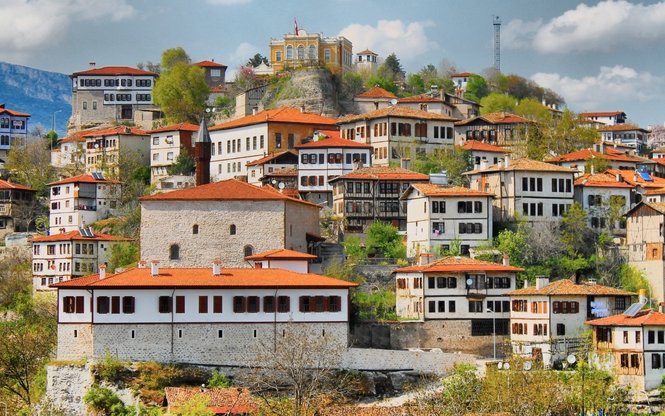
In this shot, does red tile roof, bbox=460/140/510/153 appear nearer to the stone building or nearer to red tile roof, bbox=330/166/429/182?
red tile roof, bbox=330/166/429/182

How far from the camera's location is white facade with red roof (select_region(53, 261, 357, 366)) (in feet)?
181

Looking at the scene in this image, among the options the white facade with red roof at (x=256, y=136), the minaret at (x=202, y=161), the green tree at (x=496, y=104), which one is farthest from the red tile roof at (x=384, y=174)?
the green tree at (x=496, y=104)

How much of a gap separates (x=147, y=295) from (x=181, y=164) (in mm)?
37578

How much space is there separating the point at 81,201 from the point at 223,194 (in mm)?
23958

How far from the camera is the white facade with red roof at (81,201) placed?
87.8 meters

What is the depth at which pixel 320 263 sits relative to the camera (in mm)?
68750

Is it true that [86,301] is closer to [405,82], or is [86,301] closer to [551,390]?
[551,390]

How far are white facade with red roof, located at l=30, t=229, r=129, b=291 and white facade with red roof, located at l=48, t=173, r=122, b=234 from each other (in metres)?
6.96

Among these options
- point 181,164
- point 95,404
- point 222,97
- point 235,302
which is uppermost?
point 222,97

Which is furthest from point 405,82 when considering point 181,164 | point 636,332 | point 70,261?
point 636,332

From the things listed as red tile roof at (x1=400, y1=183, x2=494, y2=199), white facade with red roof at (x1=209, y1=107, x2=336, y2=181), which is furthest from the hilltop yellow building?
red tile roof at (x1=400, y1=183, x2=494, y2=199)

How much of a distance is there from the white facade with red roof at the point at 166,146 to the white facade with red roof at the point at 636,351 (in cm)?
4568

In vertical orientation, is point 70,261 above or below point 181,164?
below

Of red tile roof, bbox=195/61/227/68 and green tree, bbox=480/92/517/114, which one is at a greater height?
red tile roof, bbox=195/61/227/68
